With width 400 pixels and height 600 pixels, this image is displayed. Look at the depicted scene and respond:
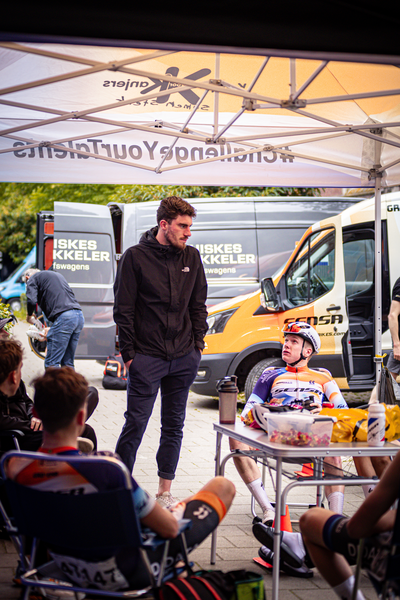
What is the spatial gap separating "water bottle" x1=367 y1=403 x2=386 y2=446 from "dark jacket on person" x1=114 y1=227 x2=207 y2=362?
5.65 feet

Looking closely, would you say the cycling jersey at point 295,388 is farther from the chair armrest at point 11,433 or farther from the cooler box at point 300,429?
the chair armrest at point 11,433

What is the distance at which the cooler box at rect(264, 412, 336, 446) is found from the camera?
3.18 meters

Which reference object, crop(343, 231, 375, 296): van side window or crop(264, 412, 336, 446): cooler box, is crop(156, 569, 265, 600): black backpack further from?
crop(343, 231, 375, 296): van side window

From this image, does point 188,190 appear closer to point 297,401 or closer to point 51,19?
point 297,401

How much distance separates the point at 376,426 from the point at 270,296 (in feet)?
18.3

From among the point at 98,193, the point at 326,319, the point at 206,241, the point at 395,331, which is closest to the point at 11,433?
the point at 395,331

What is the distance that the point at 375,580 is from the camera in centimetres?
244

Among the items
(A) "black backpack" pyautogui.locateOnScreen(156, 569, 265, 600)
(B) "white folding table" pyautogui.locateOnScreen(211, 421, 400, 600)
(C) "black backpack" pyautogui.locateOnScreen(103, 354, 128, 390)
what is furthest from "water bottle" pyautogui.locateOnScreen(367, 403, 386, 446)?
(C) "black backpack" pyautogui.locateOnScreen(103, 354, 128, 390)

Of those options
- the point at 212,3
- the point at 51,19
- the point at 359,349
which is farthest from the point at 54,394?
the point at 359,349

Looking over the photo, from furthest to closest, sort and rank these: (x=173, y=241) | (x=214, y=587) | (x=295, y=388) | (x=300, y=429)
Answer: (x=173, y=241) → (x=295, y=388) → (x=300, y=429) → (x=214, y=587)

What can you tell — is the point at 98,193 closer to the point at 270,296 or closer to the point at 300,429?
the point at 270,296

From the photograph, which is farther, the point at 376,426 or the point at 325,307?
the point at 325,307

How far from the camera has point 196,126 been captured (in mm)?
6219

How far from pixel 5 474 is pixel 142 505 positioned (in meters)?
0.52
